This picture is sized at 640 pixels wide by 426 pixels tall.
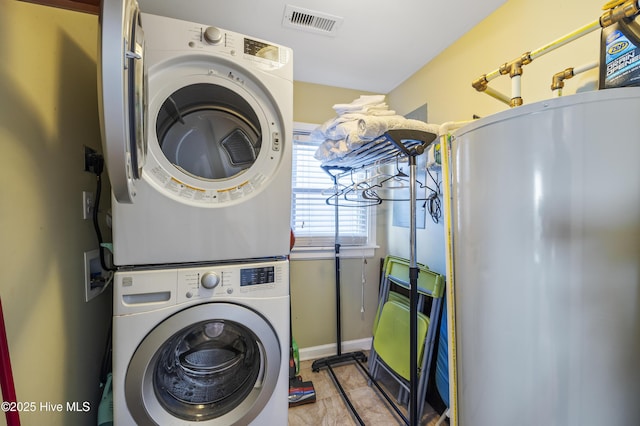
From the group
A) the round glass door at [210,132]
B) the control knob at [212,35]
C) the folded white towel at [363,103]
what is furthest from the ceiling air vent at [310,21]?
the round glass door at [210,132]

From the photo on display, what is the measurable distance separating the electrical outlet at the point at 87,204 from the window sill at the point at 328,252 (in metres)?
1.32

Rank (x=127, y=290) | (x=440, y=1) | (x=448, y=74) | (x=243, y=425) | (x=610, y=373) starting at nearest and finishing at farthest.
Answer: (x=610, y=373) < (x=127, y=290) < (x=243, y=425) < (x=440, y=1) < (x=448, y=74)

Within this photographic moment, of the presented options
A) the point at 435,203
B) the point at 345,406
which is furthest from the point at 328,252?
the point at 345,406

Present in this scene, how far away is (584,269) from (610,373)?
0.81ft

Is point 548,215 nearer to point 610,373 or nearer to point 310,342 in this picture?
point 610,373

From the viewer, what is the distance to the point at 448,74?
174cm

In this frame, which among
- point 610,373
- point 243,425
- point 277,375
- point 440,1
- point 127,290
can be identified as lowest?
point 243,425

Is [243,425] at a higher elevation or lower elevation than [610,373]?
lower

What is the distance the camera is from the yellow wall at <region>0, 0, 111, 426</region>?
0.71 metres

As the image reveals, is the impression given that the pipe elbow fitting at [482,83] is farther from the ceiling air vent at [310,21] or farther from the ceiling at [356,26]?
the ceiling air vent at [310,21]

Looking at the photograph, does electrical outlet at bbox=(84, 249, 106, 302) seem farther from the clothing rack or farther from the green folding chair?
the green folding chair

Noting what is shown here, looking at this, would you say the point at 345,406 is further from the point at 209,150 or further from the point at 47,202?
→ the point at 47,202

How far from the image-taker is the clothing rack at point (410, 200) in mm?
1169

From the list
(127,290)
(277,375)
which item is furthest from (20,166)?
(277,375)
